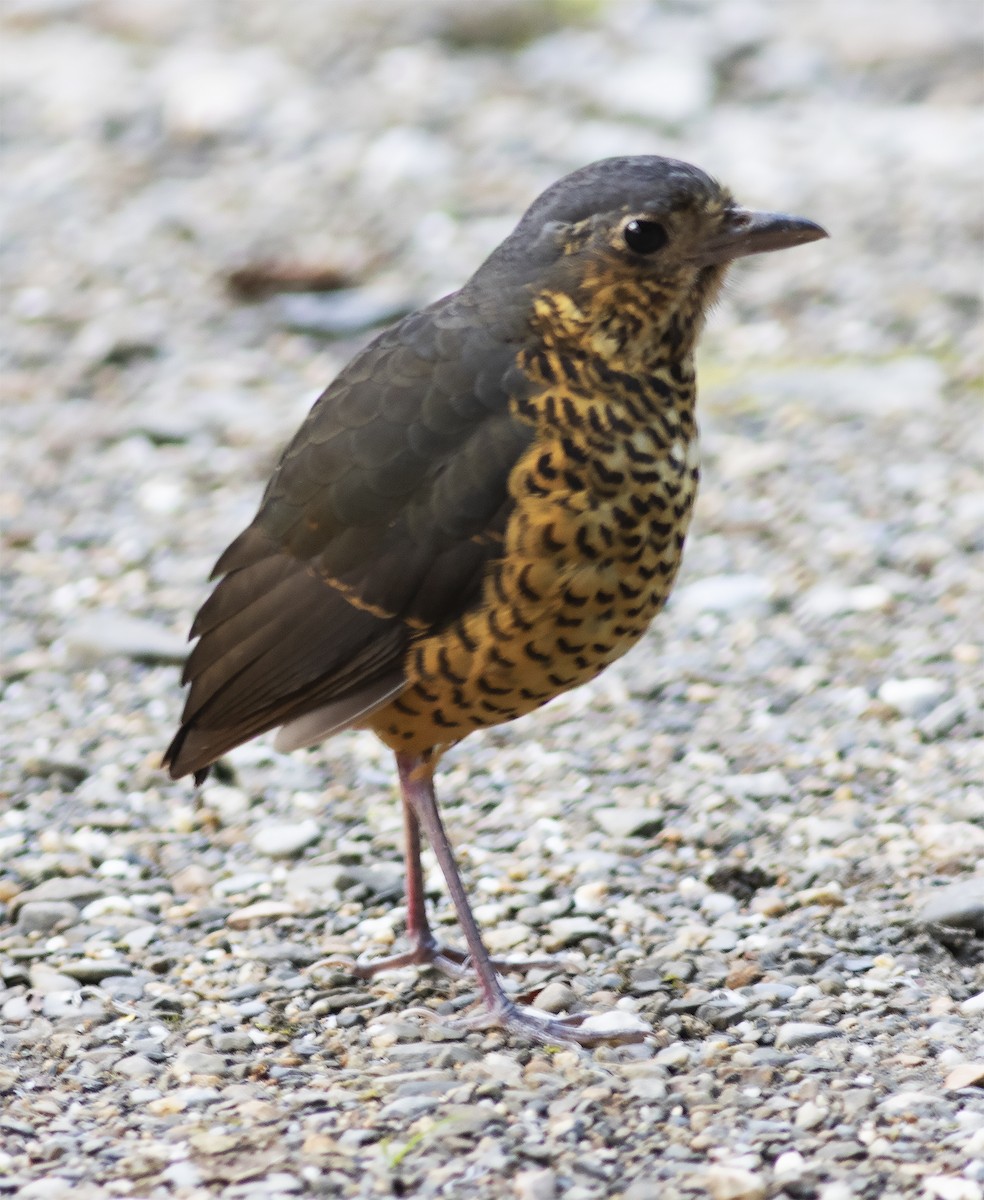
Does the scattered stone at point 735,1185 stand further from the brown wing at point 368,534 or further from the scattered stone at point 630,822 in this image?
the scattered stone at point 630,822

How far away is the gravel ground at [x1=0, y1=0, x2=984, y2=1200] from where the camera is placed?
4215 millimetres

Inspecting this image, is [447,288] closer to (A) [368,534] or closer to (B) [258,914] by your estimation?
(B) [258,914]

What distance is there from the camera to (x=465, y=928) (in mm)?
4824

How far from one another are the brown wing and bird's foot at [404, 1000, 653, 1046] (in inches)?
30.9

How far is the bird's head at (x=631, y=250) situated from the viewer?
4562 mm

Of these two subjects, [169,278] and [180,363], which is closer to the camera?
[180,363]

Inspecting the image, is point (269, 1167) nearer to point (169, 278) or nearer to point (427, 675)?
point (427, 675)

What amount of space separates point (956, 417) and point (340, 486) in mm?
4420

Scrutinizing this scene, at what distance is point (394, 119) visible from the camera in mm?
11898

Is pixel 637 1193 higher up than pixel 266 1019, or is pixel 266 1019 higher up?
pixel 266 1019

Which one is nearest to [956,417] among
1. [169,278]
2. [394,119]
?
→ [169,278]

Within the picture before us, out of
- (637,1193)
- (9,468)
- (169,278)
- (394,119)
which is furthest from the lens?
(394,119)

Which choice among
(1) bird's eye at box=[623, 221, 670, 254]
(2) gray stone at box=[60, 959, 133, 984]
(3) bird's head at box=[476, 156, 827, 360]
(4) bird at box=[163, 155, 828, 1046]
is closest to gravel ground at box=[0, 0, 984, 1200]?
(2) gray stone at box=[60, 959, 133, 984]

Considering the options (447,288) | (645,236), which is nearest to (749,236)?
(645,236)
